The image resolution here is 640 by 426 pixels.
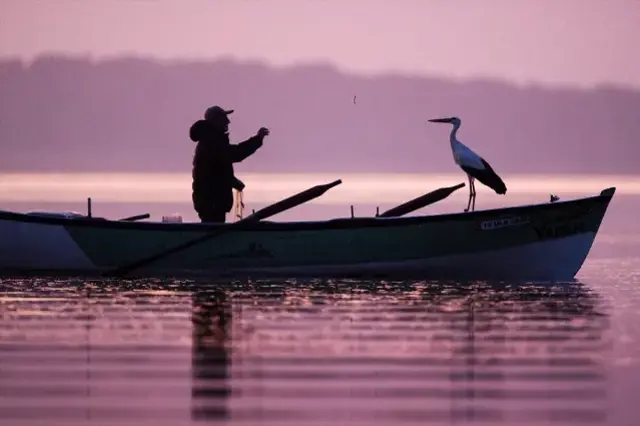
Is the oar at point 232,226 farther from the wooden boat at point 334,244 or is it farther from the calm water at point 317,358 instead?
the calm water at point 317,358

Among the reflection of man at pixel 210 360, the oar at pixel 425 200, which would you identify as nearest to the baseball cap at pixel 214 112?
the oar at pixel 425 200

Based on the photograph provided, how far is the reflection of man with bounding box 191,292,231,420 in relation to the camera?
10.7 m

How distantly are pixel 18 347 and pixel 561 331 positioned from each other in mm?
5274

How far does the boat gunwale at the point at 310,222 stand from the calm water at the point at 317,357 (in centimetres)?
196

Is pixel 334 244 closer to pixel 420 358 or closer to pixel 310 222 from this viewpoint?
pixel 310 222

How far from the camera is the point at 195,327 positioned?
653 inches

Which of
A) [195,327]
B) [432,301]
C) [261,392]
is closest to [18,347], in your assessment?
[195,327]

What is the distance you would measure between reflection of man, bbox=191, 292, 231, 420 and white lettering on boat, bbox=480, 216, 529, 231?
17.9 feet

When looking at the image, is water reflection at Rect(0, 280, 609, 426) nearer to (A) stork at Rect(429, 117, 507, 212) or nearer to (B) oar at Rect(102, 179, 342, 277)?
(B) oar at Rect(102, 179, 342, 277)

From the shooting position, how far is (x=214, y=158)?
2523cm

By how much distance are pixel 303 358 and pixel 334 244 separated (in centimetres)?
1134

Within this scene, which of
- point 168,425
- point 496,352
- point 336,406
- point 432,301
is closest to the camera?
point 168,425

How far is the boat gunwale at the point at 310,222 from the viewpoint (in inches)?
963

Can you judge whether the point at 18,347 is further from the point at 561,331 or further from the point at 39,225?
the point at 39,225
